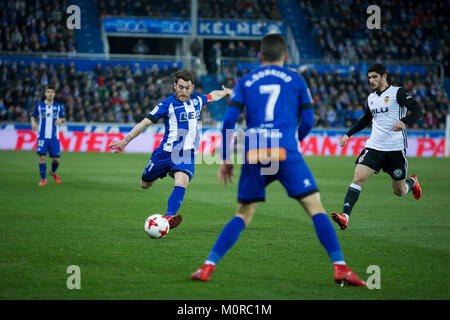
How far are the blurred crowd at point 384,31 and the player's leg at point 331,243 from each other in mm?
28887

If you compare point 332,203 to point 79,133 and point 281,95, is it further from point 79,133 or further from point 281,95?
point 79,133

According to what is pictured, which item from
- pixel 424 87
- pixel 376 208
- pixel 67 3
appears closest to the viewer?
pixel 376 208

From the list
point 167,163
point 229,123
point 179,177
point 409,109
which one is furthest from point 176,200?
point 409,109

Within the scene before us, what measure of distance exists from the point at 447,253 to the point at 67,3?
102 ft

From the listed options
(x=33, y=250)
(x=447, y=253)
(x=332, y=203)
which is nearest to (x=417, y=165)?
(x=332, y=203)

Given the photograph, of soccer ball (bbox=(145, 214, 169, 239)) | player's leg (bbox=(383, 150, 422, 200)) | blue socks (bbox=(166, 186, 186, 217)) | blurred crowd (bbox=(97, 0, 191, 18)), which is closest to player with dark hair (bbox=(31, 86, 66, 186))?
blue socks (bbox=(166, 186, 186, 217))

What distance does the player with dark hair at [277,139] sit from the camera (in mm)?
5555

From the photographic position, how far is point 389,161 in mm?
9586

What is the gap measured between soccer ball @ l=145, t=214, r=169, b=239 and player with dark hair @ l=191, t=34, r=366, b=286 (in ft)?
7.97

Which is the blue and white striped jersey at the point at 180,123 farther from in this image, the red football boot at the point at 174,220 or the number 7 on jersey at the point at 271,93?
the number 7 on jersey at the point at 271,93

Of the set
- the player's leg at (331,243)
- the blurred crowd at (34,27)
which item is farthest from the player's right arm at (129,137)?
the blurred crowd at (34,27)

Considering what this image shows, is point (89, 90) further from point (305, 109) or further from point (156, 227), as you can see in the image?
point (305, 109)

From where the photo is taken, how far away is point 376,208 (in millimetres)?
12047

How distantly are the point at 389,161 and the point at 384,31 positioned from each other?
29.3m
